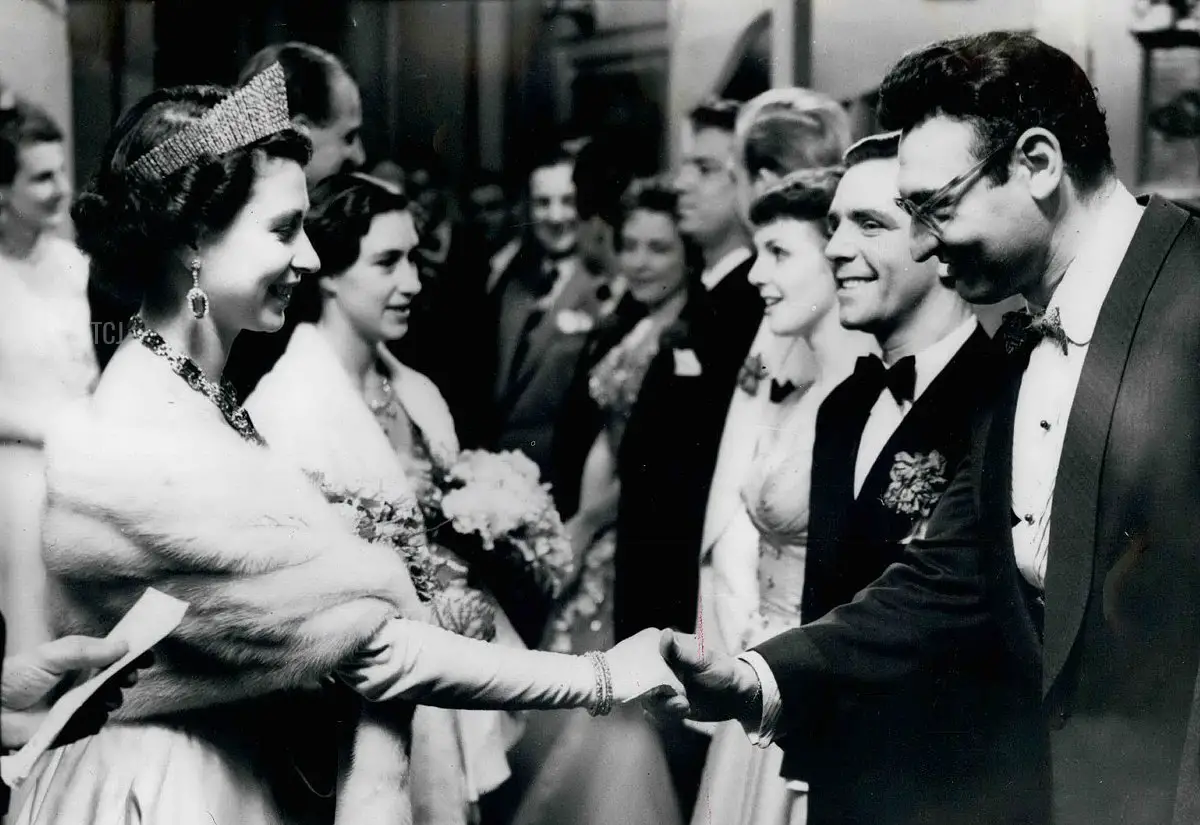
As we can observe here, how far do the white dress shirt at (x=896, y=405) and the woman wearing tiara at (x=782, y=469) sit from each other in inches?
4.2

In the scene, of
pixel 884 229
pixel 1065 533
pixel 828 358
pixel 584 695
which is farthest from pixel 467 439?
pixel 1065 533

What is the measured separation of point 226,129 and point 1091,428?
178 cm

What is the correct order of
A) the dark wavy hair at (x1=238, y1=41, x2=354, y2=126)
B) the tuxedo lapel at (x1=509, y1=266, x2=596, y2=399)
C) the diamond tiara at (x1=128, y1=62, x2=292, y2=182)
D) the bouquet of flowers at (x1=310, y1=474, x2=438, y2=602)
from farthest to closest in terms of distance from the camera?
the tuxedo lapel at (x1=509, y1=266, x2=596, y2=399), the dark wavy hair at (x1=238, y1=41, x2=354, y2=126), the bouquet of flowers at (x1=310, y1=474, x2=438, y2=602), the diamond tiara at (x1=128, y1=62, x2=292, y2=182)

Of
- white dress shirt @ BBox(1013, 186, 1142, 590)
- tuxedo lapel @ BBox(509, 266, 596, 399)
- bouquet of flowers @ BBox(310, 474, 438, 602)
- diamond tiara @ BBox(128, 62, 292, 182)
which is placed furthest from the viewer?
tuxedo lapel @ BBox(509, 266, 596, 399)

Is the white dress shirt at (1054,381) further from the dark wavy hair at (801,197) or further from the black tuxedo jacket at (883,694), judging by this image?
the dark wavy hair at (801,197)

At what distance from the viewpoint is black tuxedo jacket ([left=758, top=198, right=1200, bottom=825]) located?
2.58m

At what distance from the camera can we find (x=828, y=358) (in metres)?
2.89

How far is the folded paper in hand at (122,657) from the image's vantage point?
2545mm

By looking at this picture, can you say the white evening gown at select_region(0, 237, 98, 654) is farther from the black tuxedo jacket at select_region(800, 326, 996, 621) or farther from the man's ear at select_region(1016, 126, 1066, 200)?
the man's ear at select_region(1016, 126, 1066, 200)

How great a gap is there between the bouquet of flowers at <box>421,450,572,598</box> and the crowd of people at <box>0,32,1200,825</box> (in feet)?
0.07

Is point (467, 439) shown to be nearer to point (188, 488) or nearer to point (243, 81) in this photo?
point (188, 488)

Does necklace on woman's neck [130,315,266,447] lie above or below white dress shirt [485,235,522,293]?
below

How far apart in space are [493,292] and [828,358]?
756 mm

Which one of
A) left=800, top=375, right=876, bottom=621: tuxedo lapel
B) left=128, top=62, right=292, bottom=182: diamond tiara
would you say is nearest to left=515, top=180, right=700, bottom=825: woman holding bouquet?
left=800, top=375, right=876, bottom=621: tuxedo lapel
